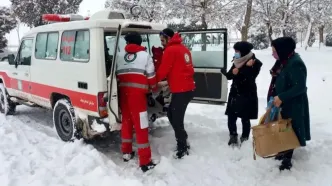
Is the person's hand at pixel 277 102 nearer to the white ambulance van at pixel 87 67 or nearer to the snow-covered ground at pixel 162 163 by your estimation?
the snow-covered ground at pixel 162 163

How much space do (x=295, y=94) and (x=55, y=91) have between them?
374cm

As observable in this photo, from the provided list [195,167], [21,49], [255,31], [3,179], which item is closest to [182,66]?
[195,167]

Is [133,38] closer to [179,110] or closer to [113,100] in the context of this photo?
[113,100]

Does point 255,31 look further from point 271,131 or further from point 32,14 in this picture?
point 271,131

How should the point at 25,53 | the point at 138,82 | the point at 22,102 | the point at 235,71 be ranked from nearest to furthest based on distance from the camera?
the point at 138,82
the point at 235,71
the point at 25,53
the point at 22,102

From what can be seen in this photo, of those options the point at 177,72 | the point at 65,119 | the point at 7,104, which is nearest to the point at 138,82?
the point at 177,72

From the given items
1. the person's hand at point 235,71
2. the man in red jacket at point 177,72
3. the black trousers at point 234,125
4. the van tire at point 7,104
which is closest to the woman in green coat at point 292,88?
the person's hand at point 235,71

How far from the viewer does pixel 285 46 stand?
3.76 m

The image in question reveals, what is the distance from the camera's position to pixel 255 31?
30.6m

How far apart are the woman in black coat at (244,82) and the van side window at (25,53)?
3795 mm

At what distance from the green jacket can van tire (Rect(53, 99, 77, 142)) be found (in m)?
3.09

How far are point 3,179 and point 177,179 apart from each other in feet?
7.10

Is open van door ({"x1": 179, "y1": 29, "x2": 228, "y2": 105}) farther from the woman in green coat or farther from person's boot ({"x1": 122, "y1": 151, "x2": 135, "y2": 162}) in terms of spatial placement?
person's boot ({"x1": 122, "y1": 151, "x2": 135, "y2": 162})

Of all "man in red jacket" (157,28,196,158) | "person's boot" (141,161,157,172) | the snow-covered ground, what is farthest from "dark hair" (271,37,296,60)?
"person's boot" (141,161,157,172)
